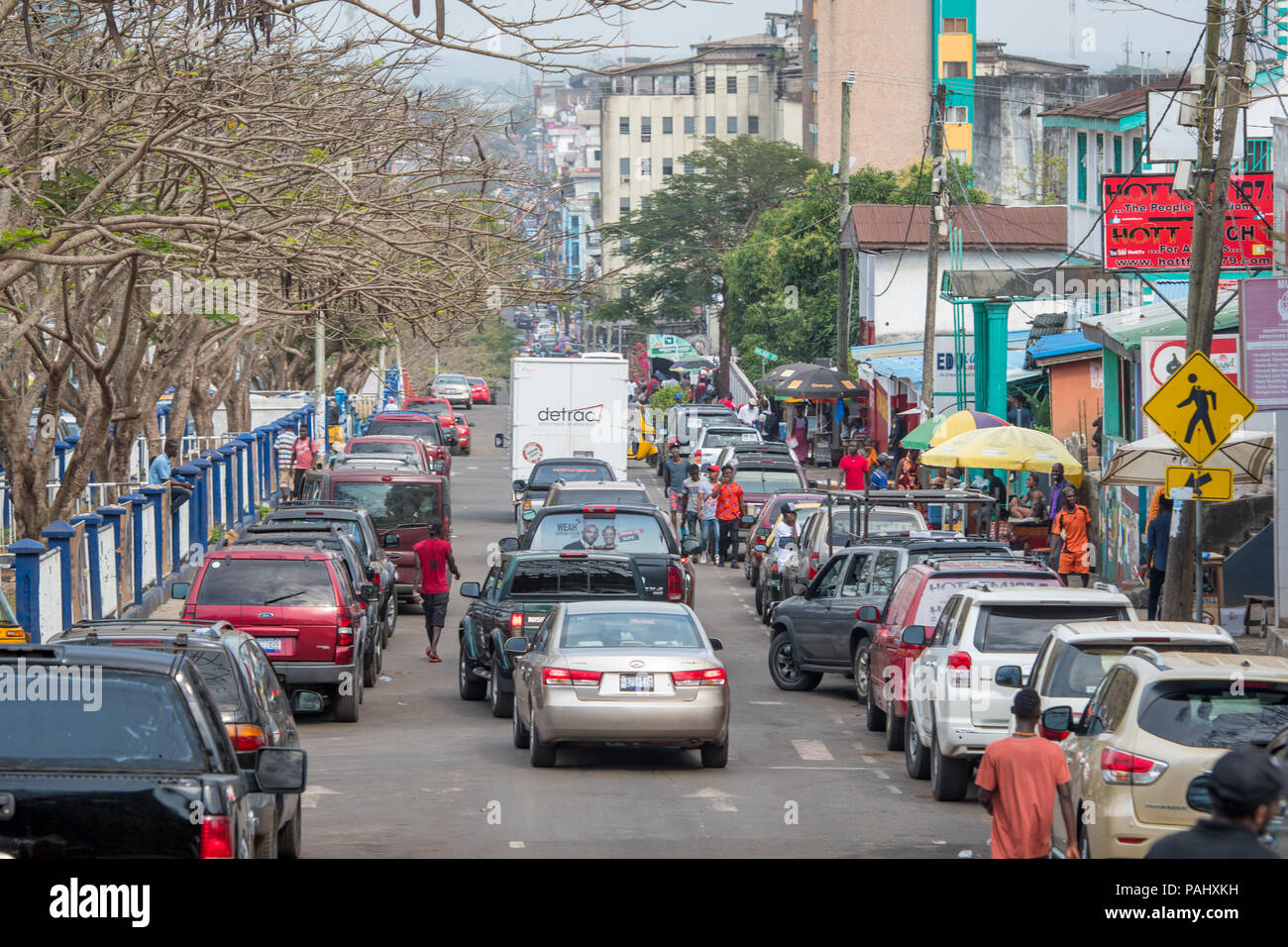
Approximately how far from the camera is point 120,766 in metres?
7.11

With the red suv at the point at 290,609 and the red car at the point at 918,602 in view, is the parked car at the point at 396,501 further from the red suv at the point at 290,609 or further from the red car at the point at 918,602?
the red car at the point at 918,602

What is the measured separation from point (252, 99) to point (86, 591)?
6.34 metres

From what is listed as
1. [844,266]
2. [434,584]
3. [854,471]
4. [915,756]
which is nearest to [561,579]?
[915,756]

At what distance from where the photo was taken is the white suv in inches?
523

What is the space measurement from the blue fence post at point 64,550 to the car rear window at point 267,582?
97.9 inches

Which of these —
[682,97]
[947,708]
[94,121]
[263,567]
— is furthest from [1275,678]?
[682,97]

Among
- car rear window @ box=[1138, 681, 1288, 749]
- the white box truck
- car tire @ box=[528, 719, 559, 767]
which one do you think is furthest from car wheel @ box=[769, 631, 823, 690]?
the white box truck

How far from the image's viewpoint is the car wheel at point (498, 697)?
57.7ft

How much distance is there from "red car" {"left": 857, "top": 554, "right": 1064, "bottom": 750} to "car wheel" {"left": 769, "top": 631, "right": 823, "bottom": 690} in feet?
10.6

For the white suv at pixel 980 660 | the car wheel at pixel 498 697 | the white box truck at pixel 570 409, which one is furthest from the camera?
the white box truck at pixel 570 409

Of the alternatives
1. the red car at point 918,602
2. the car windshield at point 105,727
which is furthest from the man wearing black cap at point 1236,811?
the red car at point 918,602

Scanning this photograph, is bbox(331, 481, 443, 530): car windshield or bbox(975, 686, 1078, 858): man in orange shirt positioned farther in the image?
bbox(331, 481, 443, 530): car windshield

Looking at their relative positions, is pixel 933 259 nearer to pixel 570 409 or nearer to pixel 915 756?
pixel 570 409

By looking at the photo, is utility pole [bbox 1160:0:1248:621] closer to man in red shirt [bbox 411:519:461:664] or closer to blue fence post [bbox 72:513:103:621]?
man in red shirt [bbox 411:519:461:664]
